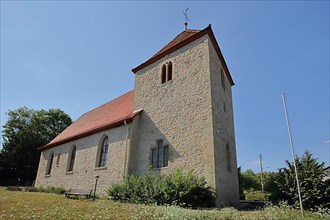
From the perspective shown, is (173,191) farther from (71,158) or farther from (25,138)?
(25,138)

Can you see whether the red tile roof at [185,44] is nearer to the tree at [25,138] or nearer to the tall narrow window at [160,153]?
the tall narrow window at [160,153]

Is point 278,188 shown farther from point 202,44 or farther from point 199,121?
point 202,44

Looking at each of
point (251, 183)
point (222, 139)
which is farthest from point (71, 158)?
point (251, 183)

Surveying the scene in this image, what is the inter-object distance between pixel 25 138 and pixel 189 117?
105 ft

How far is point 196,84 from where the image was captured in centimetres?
1304

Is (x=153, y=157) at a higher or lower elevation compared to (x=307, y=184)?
higher

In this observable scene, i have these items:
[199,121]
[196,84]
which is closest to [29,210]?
[199,121]

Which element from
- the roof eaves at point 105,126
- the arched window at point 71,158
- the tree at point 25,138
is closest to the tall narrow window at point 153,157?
the roof eaves at point 105,126

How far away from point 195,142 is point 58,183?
1411 cm

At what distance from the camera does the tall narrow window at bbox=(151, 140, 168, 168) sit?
1285 cm

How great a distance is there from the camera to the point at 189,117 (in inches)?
494

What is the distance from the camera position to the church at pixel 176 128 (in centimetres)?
1165

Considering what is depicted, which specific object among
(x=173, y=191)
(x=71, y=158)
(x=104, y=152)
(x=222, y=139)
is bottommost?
(x=173, y=191)

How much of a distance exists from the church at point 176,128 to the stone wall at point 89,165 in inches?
2.4
